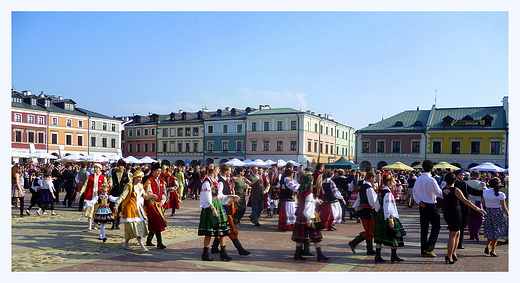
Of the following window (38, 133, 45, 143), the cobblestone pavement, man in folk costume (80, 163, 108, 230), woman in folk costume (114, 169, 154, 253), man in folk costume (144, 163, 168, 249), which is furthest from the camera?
window (38, 133, 45, 143)

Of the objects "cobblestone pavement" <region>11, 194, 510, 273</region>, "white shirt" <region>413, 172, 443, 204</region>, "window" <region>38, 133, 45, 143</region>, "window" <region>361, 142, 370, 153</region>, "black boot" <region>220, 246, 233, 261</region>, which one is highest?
"window" <region>38, 133, 45, 143</region>

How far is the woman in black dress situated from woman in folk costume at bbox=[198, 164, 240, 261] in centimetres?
408

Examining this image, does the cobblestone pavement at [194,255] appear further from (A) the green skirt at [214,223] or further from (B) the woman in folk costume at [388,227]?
(A) the green skirt at [214,223]

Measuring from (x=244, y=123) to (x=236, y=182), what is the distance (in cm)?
5114

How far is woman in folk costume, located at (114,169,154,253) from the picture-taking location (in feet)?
28.0

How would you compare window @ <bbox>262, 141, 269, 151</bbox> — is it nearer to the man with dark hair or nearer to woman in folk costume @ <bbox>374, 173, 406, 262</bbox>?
the man with dark hair

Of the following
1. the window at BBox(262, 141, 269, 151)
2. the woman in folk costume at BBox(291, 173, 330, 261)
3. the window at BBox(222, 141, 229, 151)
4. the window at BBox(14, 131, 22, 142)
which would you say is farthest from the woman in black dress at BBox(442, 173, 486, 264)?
the window at BBox(222, 141, 229, 151)

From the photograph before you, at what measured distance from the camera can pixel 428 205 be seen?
853 centimetres

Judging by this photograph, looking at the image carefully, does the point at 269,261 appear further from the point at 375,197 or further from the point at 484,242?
the point at 484,242

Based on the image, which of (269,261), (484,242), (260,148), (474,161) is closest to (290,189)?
(269,261)

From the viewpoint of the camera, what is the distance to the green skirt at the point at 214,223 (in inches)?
308

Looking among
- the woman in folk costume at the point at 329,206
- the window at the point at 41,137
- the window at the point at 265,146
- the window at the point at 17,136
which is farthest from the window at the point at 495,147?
the window at the point at 17,136

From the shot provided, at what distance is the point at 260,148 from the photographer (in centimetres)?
6153

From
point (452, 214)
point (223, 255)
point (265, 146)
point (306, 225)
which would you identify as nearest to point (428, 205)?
point (452, 214)
